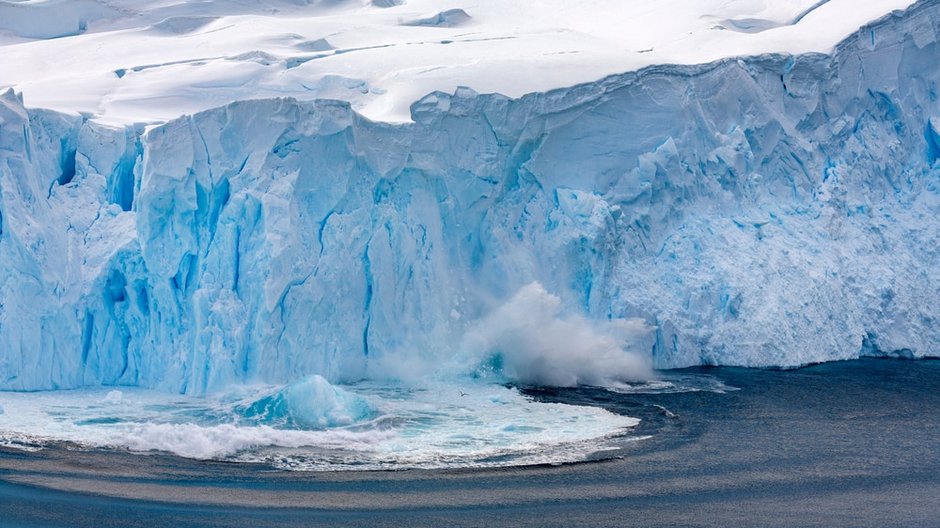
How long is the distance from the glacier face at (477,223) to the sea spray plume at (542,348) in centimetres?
24

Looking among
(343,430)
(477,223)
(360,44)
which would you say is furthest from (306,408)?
(360,44)

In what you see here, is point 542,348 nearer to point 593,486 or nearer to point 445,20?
point 593,486

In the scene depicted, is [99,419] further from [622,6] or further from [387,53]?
[622,6]

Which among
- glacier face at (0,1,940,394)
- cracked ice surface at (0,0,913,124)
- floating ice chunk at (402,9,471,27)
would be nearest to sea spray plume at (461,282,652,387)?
glacier face at (0,1,940,394)

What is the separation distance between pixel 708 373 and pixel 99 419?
7.13m

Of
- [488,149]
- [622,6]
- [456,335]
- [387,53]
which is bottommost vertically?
[456,335]

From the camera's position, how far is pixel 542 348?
13.9 metres

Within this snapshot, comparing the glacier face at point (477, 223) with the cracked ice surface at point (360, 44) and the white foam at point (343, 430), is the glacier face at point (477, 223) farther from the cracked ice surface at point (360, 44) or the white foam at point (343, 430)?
the white foam at point (343, 430)

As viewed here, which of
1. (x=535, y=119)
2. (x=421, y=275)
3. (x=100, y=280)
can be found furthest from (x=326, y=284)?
(x=535, y=119)

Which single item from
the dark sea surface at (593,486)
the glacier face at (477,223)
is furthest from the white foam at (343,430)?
the glacier face at (477,223)

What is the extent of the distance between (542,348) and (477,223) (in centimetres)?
177

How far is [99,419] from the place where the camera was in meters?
11.4

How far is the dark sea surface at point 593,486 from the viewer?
8.74 m

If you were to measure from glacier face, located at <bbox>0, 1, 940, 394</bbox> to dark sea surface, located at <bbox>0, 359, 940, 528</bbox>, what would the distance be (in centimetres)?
273
